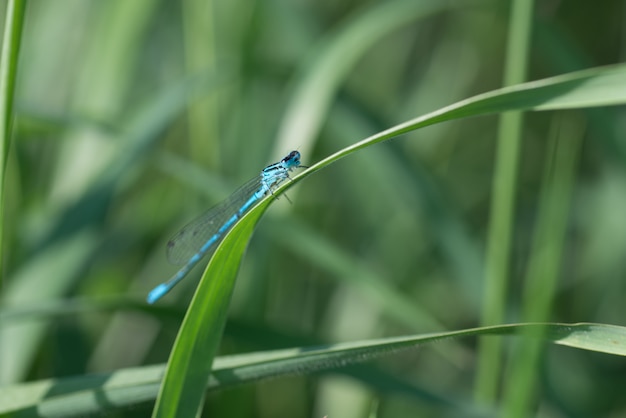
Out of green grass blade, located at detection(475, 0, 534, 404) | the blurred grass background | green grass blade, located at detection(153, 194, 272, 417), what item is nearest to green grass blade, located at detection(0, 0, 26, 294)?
green grass blade, located at detection(153, 194, 272, 417)

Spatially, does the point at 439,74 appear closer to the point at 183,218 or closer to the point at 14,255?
the point at 183,218

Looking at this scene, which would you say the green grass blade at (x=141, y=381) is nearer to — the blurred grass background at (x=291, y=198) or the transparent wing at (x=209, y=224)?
the blurred grass background at (x=291, y=198)

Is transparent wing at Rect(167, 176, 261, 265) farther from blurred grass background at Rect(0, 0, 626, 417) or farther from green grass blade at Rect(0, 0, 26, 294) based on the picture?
green grass blade at Rect(0, 0, 26, 294)

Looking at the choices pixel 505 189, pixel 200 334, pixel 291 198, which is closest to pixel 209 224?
pixel 505 189

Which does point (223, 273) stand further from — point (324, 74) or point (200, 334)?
point (324, 74)

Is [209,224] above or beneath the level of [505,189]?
above

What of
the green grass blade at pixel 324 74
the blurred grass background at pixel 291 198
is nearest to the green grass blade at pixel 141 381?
the blurred grass background at pixel 291 198

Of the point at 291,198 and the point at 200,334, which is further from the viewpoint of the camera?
the point at 291,198
